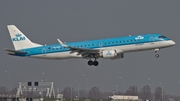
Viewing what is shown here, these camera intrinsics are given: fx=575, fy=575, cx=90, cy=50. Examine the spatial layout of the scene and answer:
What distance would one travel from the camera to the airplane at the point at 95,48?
318 feet

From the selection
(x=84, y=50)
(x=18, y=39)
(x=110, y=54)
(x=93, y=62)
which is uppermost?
(x=18, y=39)

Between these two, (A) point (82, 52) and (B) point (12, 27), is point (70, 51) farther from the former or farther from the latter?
(B) point (12, 27)

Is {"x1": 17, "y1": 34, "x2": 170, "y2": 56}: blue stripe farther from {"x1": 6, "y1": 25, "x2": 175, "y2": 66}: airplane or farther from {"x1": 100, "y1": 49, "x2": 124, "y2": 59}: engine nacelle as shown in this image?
{"x1": 100, "y1": 49, "x2": 124, "y2": 59}: engine nacelle

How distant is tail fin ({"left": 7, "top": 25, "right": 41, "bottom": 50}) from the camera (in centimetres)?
10744

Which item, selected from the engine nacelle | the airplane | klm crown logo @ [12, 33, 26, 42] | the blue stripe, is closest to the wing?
the airplane

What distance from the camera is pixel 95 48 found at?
327 ft

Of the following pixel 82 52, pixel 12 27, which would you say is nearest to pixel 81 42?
pixel 82 52

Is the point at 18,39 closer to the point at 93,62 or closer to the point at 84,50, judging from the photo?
the point at 93,62

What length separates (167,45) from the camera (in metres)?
97.7

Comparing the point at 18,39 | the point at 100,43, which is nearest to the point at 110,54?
the point at 100,43

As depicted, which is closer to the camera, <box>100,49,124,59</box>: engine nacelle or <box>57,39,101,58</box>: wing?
<box>100,49,124,59</box>: engine nacelle

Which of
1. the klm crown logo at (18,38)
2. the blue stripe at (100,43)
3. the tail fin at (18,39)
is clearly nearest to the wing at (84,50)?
the blue stripe at (100,43)

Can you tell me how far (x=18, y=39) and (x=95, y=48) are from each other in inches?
710

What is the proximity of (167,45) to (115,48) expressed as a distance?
8.84m
